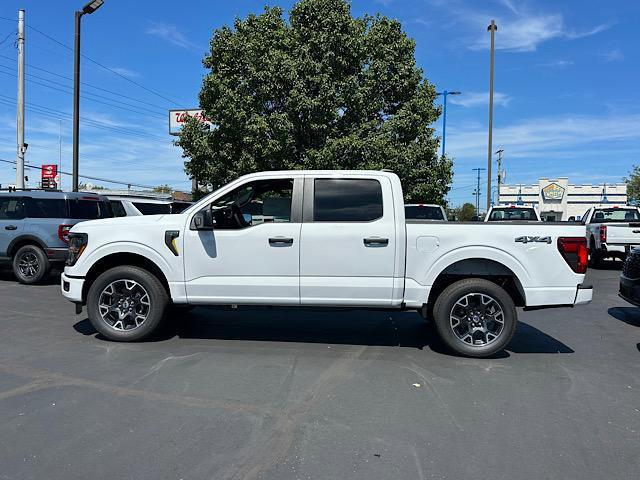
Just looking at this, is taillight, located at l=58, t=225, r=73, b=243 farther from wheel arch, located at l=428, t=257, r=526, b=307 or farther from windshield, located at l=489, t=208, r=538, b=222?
windshield, located at l=489, t=208, r=538, b=222

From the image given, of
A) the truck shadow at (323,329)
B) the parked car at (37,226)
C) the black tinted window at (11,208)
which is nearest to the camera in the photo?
the truck shadow at (323,329)

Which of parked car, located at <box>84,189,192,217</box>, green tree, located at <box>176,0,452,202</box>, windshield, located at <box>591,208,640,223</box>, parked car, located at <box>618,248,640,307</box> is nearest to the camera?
→ parked car, located at <box>618,248,640,307</box>

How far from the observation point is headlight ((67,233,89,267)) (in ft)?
20.8

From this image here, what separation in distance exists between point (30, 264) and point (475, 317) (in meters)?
9.59

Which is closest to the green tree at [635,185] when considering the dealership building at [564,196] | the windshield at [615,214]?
the dealership building at [564,196]

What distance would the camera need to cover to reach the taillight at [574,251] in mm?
5766

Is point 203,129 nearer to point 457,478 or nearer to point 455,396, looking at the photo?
point 455,396

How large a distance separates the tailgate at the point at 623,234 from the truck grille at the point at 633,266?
290 inches

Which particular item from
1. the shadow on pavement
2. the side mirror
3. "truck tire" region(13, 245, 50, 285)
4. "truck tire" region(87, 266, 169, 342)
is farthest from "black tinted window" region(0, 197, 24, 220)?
the shadow on pavement

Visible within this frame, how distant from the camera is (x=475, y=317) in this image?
589 centimetres

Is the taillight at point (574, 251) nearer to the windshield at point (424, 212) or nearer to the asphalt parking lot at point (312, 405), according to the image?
the asphalt parking lot at point (312, 405)

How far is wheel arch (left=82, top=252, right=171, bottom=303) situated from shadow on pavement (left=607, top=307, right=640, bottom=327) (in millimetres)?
6900

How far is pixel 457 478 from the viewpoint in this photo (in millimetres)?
3250

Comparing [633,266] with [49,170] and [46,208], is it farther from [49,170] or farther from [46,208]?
[49,170]
